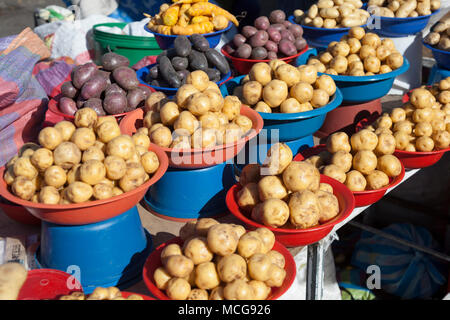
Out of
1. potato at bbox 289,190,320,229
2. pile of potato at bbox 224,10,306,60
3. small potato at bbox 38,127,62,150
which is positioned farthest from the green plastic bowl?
potato at bbox 289,190,320,229

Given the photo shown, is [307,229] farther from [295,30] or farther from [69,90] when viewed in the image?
[295,30]

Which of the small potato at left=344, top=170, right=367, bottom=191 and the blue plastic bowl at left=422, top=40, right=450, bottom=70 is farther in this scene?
the blue plastic bowl at left=422, top=40, right=450, bottom=70

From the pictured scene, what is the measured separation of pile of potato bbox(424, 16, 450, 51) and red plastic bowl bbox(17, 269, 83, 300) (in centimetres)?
292

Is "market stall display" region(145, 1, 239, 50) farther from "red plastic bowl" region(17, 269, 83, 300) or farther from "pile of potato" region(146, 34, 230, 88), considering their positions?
"red plastic bowl" region(17, 269, 83, 300)

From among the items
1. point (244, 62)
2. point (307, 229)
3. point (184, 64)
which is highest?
Answer: point (184, 64)

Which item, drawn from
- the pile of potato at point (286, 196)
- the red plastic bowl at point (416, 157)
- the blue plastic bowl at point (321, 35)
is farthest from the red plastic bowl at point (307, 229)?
the blue plastic bowl at point (321, 35)

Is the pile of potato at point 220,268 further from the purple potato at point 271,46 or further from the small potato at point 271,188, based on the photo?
the purple potato at point 271,46

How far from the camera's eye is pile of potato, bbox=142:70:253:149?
1852mm

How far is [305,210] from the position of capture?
166 cm

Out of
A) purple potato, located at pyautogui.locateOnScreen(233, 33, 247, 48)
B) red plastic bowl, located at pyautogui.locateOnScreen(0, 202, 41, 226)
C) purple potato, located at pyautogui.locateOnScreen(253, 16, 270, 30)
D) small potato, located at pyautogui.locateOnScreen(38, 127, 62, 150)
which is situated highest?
purple potato, located at pyautogui.locateOnScreen(253, 16, 270, 30)

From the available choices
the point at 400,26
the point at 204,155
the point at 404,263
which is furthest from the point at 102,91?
the point at 404,263

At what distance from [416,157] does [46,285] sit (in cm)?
187

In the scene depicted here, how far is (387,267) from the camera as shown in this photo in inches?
135
